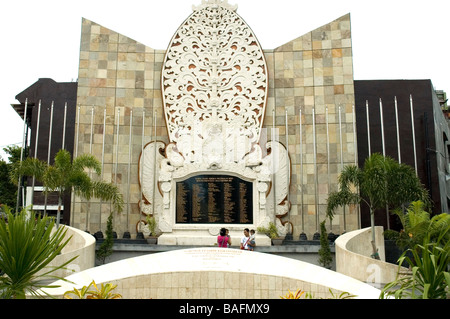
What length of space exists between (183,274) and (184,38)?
37.6ft

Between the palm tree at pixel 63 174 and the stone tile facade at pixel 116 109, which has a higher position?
the stone tile facade at pixel 116 109

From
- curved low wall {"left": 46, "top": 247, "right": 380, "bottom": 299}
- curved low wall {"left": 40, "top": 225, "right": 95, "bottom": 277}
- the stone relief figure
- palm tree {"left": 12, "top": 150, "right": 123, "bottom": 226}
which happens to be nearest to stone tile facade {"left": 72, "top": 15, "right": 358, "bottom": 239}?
the stone relief figure

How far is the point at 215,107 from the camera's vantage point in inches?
667

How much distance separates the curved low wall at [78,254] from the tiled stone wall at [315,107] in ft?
23.8

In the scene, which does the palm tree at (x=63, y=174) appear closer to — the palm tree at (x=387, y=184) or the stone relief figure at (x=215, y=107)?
the stone relief figure at (x=215, y=107)

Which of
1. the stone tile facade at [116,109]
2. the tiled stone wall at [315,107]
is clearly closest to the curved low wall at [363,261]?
the tiled stone wall at [315,107]

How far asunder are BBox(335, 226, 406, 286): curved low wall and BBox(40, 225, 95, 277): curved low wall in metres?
6.48

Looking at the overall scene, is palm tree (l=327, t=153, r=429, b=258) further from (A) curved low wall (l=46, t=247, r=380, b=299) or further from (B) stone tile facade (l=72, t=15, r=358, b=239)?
(A) curved low wall (l=46, t=247, r=380, b=299)

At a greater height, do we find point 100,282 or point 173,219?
point 173,219

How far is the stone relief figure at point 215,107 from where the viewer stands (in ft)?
52.6

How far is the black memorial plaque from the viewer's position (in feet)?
49.4

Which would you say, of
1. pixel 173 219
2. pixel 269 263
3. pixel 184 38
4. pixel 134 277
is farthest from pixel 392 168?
pixel 184 38

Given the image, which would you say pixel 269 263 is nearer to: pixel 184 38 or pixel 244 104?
pixel 244 104

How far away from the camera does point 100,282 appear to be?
793 cm
